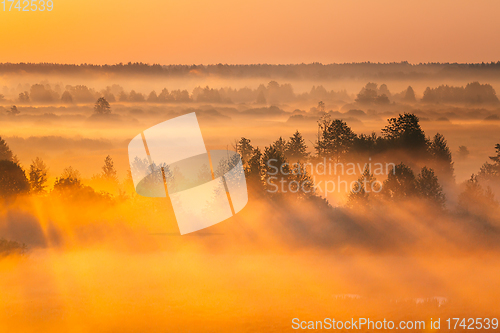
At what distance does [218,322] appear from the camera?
58.1m

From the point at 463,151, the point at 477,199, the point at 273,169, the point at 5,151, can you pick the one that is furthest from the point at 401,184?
the point at 5,151

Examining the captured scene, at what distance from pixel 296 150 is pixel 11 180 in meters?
72.7

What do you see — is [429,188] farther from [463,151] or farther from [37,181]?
[37,181]

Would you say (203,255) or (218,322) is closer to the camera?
(218,322)

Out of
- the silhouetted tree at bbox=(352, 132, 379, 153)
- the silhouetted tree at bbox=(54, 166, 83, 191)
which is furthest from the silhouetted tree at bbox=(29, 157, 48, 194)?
the silhouetted tree at bbox=(352, 132, 379, 153)

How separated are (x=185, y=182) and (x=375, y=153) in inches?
1978

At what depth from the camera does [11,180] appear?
11775cm

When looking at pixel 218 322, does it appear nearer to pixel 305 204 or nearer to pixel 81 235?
pixel 305 204

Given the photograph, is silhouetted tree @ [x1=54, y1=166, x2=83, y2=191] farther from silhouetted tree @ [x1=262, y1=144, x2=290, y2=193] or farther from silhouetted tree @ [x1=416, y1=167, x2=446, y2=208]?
silhouetted tree @ [x1=416, y1=167, x2=446, y2=208]

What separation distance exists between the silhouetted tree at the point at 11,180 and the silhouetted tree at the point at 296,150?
68.3 m

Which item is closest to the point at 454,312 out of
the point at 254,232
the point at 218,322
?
the point at 218,322

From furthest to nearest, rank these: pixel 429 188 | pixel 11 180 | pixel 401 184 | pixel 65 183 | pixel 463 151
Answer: pixel 463 151 → pixel 65 183 → pixel 11 180 → pixel 401 184 → pixel 429 188

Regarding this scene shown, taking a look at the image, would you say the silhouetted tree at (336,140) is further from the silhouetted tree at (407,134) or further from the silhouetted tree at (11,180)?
the silhouetted tree at (11,180)

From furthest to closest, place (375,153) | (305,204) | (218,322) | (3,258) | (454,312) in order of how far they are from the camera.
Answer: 1. (375,153)
2. (305,204)
3. (3,258)
4. (454,312)
5. (218,322)
